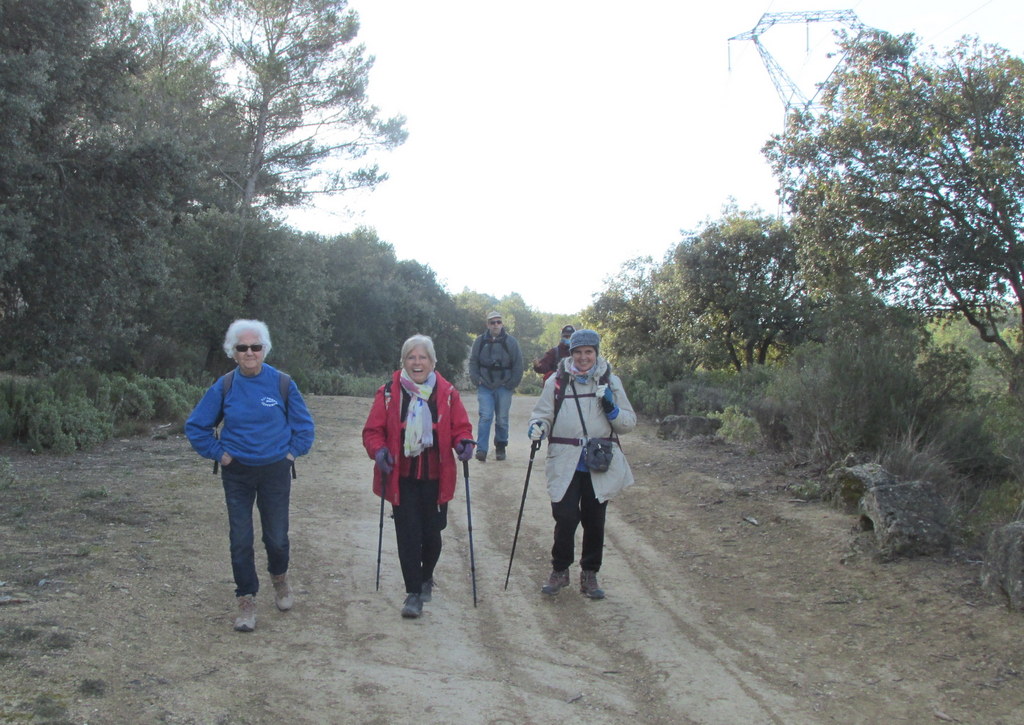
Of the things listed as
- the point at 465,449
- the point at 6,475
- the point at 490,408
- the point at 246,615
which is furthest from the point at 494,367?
the point at 246,615

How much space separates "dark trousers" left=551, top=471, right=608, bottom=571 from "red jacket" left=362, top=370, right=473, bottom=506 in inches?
36.3

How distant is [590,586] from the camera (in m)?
6.32

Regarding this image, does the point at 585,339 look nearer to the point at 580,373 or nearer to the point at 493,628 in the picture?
the point at 580,373

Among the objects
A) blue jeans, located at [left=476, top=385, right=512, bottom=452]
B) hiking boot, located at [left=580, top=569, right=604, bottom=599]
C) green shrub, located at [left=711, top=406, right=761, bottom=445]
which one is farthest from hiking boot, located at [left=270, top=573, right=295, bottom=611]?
green shrub, located at [left=711, top=406, right=761, bottom=445]

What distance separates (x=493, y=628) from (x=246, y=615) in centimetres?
149

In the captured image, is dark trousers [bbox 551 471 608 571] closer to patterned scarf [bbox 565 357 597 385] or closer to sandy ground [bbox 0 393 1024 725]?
sandy ground [bbox 0 393 1024 725]

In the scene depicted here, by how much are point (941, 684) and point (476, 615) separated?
274 centimetres

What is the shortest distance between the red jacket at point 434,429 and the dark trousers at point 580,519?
923mm

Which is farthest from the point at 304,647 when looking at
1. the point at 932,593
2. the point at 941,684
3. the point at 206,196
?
the point at 206,196

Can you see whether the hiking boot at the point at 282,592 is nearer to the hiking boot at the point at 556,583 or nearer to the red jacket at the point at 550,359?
the hiking boot at the point at 556,583

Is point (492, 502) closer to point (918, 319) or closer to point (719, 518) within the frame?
point (719, 518)

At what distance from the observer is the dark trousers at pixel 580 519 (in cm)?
618

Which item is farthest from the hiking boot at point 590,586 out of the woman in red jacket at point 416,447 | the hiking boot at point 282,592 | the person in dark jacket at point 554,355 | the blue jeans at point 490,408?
the person in dark jacket at point 554,355

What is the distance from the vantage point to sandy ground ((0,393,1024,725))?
14.3 ft
